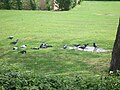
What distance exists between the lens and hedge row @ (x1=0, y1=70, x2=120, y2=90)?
4.36 m

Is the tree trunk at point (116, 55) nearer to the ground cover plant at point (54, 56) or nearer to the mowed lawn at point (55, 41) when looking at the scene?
the ground cover plant at point (54, 56)

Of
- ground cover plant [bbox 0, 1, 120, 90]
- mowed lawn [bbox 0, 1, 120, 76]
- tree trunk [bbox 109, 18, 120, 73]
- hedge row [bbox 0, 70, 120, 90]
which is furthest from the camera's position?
mowed lawn [bbox 0, 1, 120, 76]

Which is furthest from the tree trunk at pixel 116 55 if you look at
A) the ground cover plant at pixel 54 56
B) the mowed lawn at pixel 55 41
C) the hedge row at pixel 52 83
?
the hedge row at pixel 52 83

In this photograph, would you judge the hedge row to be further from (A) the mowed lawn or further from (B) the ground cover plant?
(A) the mowed lawn

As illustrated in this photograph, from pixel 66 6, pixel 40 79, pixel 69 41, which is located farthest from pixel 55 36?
pixel 66 6

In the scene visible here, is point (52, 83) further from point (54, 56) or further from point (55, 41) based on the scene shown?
point (55, 41)

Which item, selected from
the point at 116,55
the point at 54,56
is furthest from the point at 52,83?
the point at 54,56

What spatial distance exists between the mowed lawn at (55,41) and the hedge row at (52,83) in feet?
1.22

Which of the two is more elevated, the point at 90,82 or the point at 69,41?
the point at 90,82

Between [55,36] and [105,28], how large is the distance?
10.6 feet

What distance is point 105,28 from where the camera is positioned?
1442cm

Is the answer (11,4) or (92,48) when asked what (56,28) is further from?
(11,4)

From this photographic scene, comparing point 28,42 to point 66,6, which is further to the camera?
point 66,6

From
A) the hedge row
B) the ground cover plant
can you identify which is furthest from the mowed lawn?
the hedge row
